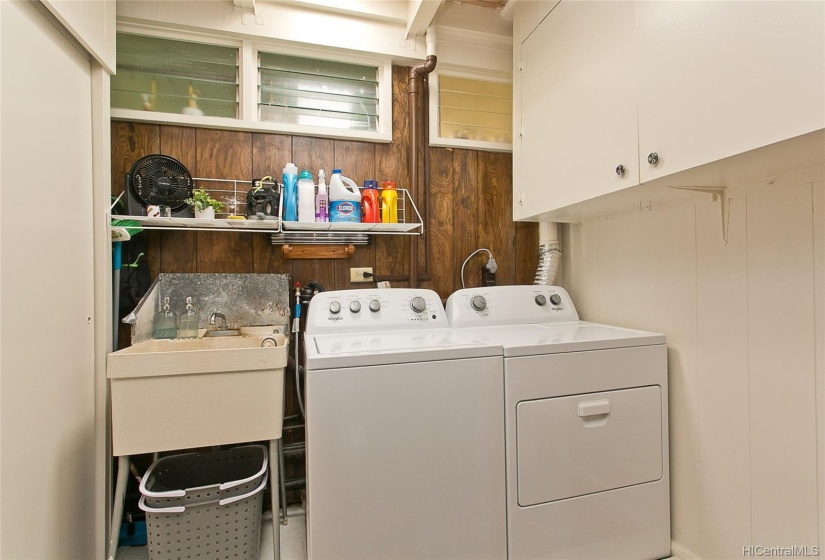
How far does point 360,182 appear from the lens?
2.04 meters

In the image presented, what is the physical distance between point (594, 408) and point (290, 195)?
4.97 ft

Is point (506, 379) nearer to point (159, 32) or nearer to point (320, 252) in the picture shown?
point (320, 252)

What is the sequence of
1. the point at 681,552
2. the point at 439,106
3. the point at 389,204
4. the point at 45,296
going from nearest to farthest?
1. the point at 45,296
2. the point at 681,552
3. the point at 389,204
4. the point at 439,106

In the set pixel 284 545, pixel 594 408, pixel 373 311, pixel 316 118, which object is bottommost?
pixel 284 545

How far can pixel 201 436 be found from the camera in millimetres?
1273

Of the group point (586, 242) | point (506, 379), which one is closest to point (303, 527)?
point (506, 379)

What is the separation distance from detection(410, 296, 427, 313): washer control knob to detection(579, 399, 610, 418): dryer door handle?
0.74m

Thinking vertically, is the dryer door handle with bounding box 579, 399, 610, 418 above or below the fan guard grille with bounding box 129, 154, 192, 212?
below

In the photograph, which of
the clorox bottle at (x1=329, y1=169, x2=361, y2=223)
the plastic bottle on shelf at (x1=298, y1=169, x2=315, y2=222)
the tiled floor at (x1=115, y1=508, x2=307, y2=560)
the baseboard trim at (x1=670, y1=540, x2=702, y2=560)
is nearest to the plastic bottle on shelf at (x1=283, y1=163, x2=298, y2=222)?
the plastic bottle on shelf at (x1=298, y1=169, x2=315, y2=222)

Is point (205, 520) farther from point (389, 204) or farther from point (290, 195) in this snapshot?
point (389, 204)

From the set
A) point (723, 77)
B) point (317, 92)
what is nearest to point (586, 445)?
point (723, 77)

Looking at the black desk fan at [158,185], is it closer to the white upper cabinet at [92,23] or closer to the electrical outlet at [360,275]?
the white upper cabinet at [92,23]

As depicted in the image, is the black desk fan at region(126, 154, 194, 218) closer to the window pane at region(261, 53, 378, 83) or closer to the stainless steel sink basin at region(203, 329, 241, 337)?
the stainless steel sink basin at region(203, 329, 241, 337)
